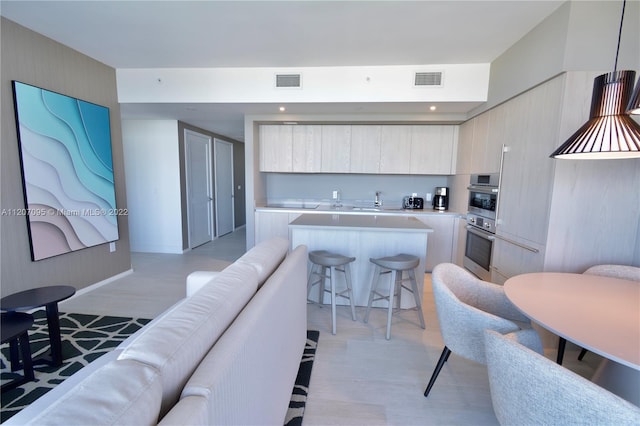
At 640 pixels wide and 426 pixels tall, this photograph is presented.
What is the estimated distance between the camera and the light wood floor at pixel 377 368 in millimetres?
1606

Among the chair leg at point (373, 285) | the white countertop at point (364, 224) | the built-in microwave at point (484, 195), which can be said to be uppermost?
the built-in microwave at point (484, 195)

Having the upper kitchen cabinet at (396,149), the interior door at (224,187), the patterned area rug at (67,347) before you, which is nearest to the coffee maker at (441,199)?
the upper kitchen cabinet at (396,149)

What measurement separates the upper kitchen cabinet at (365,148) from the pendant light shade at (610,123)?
2.84 m

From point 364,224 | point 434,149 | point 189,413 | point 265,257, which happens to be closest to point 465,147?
point 434,149

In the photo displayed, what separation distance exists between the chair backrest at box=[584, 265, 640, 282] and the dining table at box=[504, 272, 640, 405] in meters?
0.23

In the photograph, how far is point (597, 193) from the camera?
2.01 metres

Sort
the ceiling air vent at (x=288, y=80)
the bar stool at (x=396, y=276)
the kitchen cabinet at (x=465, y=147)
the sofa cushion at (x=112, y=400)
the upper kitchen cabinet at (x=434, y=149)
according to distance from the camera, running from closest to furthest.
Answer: the sofa cushion at (x=112, y=400)
the bar stool at (x=396, y=276)
the ceiling air vent at (x=288, y=80)
the kitchen cabinet at (x=465, y=147)
the upper kitchen cabinet at (x=434, y=149)

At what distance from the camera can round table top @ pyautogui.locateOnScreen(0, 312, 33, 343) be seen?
1.48 metres

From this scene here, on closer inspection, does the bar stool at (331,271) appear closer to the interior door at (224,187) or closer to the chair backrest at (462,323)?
the chair backrest at (462,323)

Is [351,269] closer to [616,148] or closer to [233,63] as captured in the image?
[616,148]

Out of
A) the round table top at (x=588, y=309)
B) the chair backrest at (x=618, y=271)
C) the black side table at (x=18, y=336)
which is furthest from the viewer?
the chair backrest at (x=618, y=271)

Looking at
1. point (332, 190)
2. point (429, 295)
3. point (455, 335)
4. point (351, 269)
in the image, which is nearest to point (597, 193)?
point (455, 335)

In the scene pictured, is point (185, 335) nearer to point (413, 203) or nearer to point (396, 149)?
point (396, 149)

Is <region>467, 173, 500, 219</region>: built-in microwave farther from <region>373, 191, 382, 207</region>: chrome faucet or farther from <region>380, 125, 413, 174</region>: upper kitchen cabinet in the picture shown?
<region>373, 191, 382, 207</region>: chrome faucet
